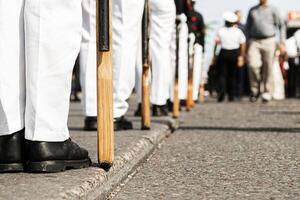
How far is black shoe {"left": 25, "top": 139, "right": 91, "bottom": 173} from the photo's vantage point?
4.11 m

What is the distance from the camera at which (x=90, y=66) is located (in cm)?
643

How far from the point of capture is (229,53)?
63.7 feet

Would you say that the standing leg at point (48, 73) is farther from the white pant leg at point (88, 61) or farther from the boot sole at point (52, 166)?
the white pant leg at point (88, 61)

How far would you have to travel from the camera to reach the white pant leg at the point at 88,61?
6312mm

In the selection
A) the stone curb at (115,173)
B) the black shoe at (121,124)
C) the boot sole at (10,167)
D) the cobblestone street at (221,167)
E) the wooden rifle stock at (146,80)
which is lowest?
the cobblestone street at (221,167)

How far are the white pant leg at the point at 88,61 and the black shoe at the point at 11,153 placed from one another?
221 centimetres

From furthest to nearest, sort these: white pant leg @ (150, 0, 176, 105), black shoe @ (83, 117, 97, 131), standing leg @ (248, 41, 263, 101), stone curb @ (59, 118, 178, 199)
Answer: standing leg @ (248, 41, 263, 101) → white pant leg @ (150, 0, 176, 105) → black shoe @ (83, 117, 97, 131) → stone curb @ (59, 118, 178, 199)

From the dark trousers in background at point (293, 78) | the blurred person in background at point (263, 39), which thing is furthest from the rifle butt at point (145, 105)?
the dark trousers in background at point (293, 78)

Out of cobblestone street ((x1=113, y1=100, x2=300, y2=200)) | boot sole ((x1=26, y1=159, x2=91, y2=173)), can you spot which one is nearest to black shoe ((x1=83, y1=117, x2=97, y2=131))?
cobblestone street ((x1=113, y1=100, x2=300, y2=200))

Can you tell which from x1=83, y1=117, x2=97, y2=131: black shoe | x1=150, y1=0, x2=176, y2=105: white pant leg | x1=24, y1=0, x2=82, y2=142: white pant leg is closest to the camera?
x1=24, y1=0, x2=82, y2=142: white pant leg

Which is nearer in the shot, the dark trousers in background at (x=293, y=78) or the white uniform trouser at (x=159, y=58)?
the white uniform trouser at (x=159, y=58)

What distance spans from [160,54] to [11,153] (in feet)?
16.9

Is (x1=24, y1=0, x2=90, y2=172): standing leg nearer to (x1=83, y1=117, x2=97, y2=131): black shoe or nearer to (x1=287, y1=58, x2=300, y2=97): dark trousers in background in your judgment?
(x1=83, y1=117, x2=97, y2=131): black shoe

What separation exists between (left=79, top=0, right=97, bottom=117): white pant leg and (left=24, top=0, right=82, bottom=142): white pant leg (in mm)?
2102
